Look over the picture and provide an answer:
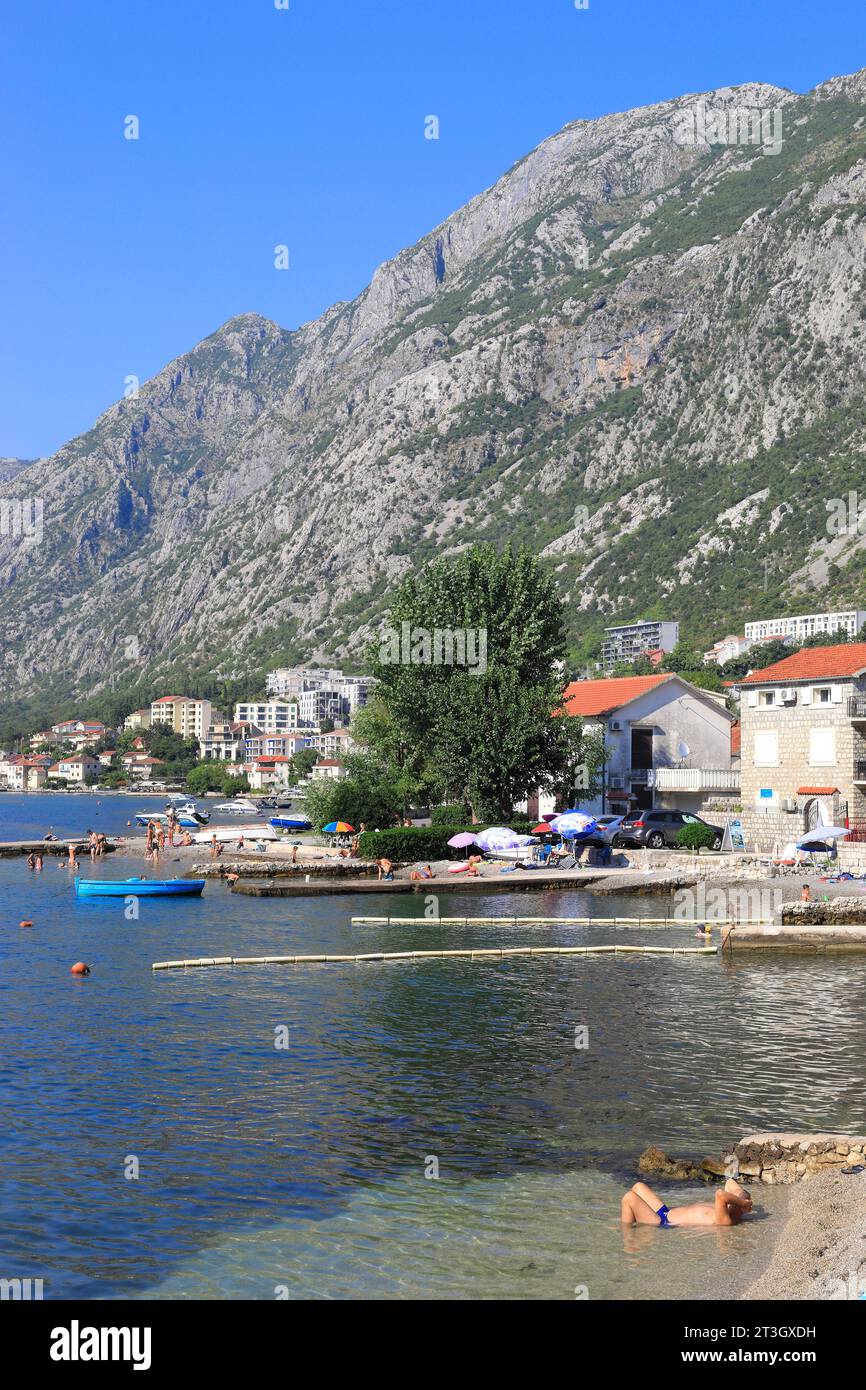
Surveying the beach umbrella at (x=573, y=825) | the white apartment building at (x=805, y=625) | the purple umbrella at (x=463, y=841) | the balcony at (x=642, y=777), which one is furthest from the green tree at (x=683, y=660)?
the beach umbrella at (x=573, y=825)

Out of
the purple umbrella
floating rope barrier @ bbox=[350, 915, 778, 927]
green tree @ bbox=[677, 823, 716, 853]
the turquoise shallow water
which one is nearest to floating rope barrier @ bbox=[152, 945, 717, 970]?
the turquoise shallow water

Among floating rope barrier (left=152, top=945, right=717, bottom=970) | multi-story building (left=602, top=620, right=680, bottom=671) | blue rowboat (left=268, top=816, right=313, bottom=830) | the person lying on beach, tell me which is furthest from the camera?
multi-story building (left=602, top=620, right=680, bottom=671)

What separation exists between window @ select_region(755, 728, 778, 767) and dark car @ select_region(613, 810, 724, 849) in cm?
552

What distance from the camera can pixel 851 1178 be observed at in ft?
57.2

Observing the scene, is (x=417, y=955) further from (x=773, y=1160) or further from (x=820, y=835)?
(x=820, y=835)

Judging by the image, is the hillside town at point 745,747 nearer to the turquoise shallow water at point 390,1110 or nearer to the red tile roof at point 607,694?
the red tile roof at point 607,694

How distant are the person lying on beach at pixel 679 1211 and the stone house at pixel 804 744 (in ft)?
143

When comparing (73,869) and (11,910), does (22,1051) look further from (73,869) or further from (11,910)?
(73,869)

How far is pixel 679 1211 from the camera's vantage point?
16484mm

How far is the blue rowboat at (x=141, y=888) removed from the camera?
58656 millimetres

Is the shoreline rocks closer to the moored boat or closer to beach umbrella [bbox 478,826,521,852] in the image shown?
beach umbrella [bbox 478,826,521,852]

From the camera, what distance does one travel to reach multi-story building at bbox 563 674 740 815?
7544 cm

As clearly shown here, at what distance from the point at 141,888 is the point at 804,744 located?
3451 cm

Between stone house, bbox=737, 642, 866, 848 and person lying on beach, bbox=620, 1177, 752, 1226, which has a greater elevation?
stone house, bbox=737, 642, 866, 848
